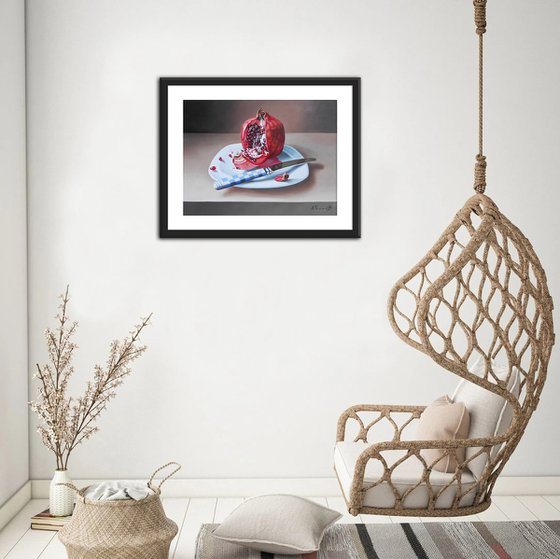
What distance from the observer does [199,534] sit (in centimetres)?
330

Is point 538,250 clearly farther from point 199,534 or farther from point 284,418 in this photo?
point 199,534

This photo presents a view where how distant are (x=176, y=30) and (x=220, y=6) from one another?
26 centimetres

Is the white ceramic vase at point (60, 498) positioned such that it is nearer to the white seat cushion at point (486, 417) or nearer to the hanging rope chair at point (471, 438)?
the hanging rope chair at point (471, 438)

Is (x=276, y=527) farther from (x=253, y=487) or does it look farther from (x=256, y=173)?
(x=256, y=173)

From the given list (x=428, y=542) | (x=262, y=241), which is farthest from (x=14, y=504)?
(x=428, y=542)

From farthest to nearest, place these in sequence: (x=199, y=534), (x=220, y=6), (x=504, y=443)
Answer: (x=220, y=6) < (x=199, y=534) < (x=504, y=443)

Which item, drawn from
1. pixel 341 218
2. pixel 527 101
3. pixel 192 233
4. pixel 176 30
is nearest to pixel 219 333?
pixel 192 233

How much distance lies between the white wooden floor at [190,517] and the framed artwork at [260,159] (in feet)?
4.49

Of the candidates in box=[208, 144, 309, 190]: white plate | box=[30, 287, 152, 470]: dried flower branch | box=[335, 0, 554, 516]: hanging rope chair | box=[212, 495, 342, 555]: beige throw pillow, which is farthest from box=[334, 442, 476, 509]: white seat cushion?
box=[208, 144, 309, 190]: white plate

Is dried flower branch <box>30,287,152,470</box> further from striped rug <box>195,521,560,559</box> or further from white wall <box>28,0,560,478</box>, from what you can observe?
striped rug <box>195,521,560,559</box>

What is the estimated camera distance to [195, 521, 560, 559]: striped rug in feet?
10.0

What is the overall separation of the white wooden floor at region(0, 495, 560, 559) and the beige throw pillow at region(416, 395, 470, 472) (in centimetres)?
86

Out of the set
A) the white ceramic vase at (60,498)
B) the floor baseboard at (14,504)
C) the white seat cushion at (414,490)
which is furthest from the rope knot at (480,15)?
the floor baseboard at (14,504)

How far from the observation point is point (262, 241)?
3955mm
